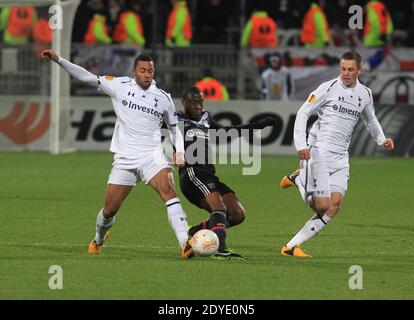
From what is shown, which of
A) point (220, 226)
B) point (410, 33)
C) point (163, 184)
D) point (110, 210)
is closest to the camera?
point (163, 184)

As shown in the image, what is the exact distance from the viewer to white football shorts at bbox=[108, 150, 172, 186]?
12422 mm

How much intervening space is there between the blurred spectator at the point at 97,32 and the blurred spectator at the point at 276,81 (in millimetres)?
4935

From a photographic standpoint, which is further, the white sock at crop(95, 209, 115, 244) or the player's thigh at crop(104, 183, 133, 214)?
the white sock at crop(95, 209, 115, 244)

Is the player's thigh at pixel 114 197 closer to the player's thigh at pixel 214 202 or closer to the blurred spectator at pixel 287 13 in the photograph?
the player's thigh at pixel 214 202

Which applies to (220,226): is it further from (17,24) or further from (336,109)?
(17,24)

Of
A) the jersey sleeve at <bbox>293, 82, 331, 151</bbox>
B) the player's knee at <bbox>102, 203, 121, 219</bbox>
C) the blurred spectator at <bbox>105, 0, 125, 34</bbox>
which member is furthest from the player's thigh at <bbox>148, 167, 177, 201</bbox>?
the blurred spectator at <bbox>105, 0, 125, 34</bbox>

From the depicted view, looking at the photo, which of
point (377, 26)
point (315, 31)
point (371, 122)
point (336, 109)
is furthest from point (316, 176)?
point (377, 26)

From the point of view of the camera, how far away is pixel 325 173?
42.5 feet

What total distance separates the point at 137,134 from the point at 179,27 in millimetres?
20038

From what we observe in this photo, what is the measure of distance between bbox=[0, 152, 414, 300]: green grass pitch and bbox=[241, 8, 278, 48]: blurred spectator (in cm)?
861

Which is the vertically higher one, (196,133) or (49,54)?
(49,54)

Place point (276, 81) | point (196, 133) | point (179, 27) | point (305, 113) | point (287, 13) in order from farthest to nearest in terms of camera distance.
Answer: point (287, 13), point (179, 27), point (276, 81), point (196, 133), point (305, 113)

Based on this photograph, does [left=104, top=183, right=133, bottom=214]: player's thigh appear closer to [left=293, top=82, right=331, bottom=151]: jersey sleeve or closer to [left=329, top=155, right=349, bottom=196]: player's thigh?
[left=293, top=82, right=331, bottom=151]: jersey sleeve
